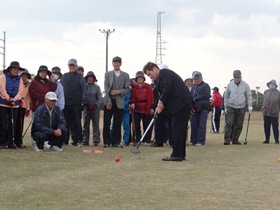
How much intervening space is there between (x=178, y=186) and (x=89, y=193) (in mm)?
1264

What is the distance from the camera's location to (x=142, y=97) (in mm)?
14109

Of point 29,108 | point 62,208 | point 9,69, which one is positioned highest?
point 9,69

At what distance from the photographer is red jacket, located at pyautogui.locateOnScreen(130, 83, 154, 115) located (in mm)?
14086

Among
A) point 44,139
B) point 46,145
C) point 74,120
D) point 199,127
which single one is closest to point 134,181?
point 44,139

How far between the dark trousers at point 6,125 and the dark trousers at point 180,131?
3.94m

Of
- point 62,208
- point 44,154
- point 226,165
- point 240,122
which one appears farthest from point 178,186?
point 240,122

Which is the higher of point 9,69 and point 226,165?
point 9,69

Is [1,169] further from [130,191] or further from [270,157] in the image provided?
[270,157]

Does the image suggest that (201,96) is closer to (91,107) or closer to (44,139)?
(91,107)

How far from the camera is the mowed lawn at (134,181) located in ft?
19.0

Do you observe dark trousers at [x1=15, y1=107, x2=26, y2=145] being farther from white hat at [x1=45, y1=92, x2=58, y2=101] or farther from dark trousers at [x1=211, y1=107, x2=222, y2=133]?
dark trousers at [x1=211, y1=107, x2=222, y2=133]

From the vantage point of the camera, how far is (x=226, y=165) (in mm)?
9359

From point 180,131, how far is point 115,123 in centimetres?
338

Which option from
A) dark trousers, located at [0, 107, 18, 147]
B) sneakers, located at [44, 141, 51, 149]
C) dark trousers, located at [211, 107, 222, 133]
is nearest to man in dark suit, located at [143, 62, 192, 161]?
sneakers, located at [44, 141, 51, 149]
